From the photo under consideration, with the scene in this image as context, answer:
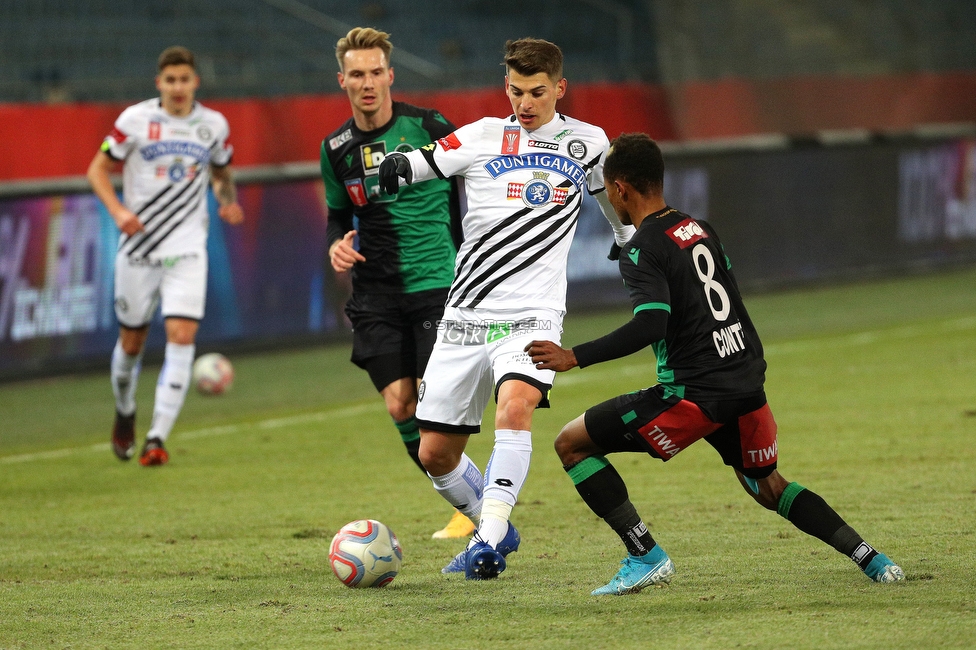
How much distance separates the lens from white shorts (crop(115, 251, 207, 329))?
28.5 ft

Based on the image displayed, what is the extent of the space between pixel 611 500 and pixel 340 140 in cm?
234

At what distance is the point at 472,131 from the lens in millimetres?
5375

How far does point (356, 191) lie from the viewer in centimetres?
625

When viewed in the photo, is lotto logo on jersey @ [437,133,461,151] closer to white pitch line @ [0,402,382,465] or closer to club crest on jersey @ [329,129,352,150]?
club crest on jersey @ [329,129,352,150]

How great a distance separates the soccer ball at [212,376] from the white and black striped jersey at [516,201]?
19.6 feet

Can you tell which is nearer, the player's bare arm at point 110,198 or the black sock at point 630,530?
the black sock at point 630,530

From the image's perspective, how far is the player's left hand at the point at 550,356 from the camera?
453 cm

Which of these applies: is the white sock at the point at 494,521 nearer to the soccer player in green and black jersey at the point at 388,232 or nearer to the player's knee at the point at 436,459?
the player's knee at the point at 436,459

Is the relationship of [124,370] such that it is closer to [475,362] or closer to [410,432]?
[410,432]

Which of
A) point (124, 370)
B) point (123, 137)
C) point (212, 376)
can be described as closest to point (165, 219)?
point (123, 137)

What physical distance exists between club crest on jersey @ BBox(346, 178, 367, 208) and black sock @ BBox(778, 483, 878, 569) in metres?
2.43

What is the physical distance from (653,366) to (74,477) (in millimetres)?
5396

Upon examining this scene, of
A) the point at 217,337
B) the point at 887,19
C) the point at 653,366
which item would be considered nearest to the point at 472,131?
the point at 653,366

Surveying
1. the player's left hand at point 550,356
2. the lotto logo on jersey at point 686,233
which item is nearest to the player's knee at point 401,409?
the player's left hand at point 550,356
